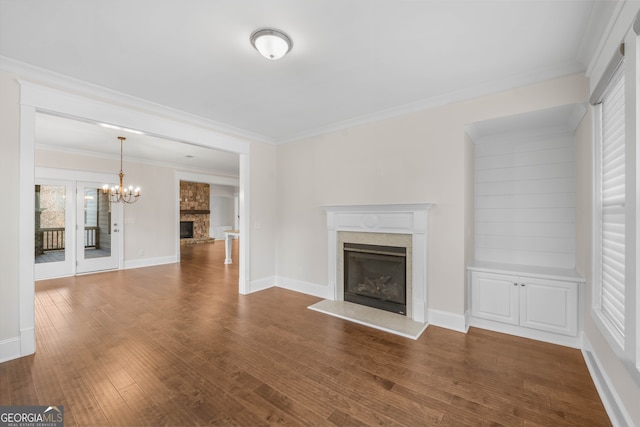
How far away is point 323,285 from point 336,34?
350cm

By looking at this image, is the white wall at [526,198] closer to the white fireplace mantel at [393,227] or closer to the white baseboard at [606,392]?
the white fireplace mantel at [393,227]

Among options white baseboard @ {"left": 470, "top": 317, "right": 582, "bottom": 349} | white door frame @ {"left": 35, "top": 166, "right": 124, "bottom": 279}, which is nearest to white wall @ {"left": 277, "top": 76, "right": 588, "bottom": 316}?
white baseboard @ {"left": 470, "top": 317, "right": 582, "bottom": 349}

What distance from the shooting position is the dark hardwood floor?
71.2 inches

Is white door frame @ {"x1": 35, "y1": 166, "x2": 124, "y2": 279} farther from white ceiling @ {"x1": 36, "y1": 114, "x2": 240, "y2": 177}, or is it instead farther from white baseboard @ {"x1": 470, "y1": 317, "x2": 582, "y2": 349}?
white baseboard @ {"x1": 470, "y1": 317, "x2": 582, "y2": 349}

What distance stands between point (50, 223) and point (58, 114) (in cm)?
419

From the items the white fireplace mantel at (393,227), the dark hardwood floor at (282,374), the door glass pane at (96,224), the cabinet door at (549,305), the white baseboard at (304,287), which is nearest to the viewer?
the dark hardwood floor at (282,374)

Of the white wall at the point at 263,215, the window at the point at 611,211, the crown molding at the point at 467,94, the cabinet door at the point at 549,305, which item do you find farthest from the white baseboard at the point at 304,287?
the window at the point at 611,211

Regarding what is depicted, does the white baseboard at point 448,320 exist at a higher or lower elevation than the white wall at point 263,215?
lower

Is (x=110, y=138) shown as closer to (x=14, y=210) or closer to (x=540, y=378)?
(x=14, y=210)

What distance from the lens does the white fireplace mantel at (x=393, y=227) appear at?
3328 millimetres

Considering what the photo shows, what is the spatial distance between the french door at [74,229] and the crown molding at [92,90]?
409cm

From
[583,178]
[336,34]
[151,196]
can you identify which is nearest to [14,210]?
[336,34]

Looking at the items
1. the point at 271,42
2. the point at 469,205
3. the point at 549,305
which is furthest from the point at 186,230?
the point at 549,305

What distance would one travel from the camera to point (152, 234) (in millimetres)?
7102
